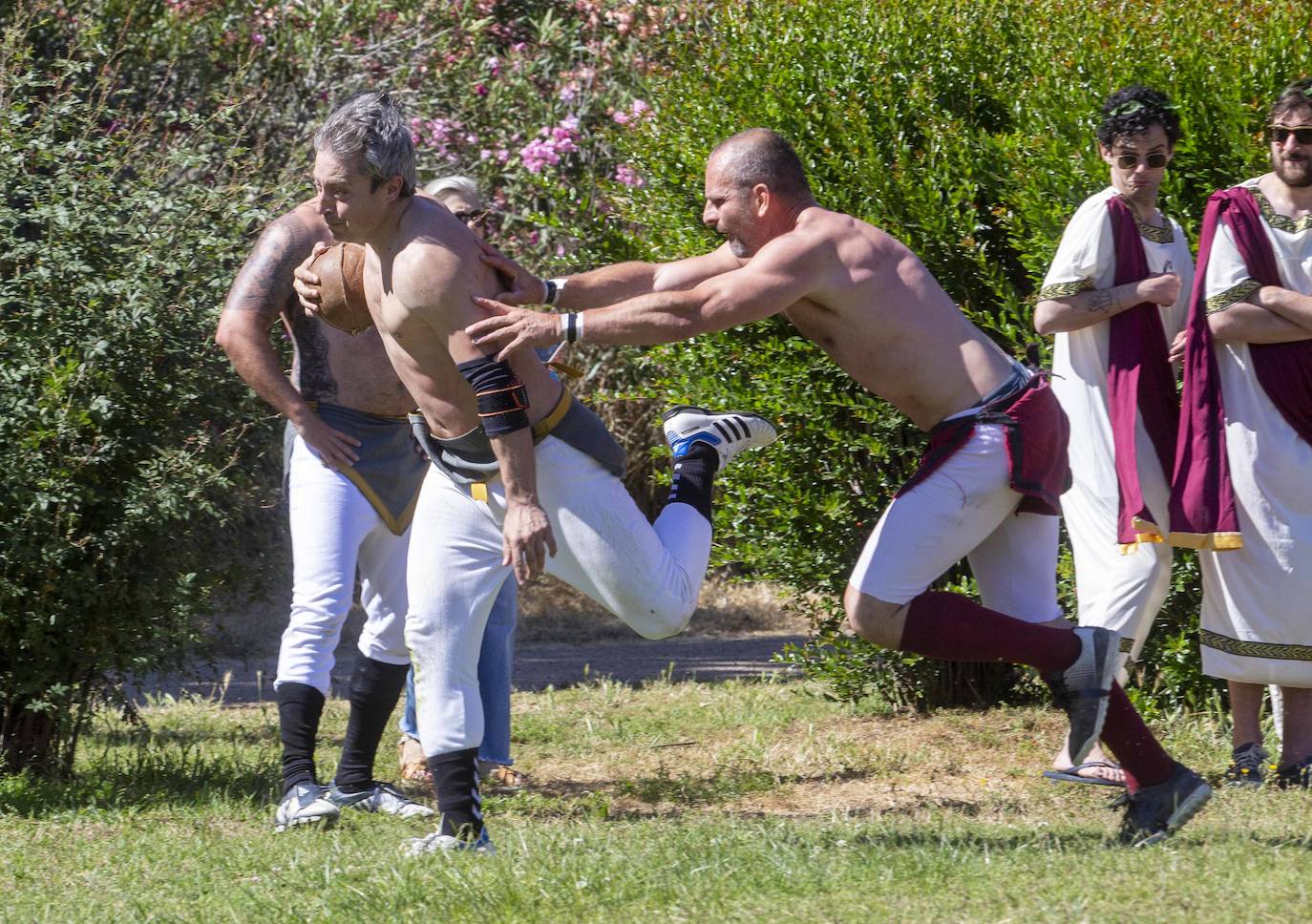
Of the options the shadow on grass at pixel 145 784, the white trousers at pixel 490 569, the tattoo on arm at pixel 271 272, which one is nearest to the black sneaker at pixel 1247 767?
the white trousers at pixel 490 569

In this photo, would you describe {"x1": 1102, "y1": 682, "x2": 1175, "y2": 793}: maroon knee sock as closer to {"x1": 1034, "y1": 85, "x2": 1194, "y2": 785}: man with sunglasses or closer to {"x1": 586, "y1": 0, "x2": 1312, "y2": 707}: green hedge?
{"x1": 1034, "y1": 85, "x2": 1194, "y2": 785}: man with sunglasses

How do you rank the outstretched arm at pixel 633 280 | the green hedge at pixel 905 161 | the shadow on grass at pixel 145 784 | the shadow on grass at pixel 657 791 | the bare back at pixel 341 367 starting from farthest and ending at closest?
1. the green hedge at pixel 905 161
2. the shadow on grass at pixel 657 791
3. the shadow on grass at pixel 145 784
4. the bare back at pixel 341 367
5. the outstretched arm at pixel 633 280

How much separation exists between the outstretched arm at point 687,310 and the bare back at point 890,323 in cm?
7

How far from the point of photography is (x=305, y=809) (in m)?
5.23

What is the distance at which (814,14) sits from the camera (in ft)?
22.2

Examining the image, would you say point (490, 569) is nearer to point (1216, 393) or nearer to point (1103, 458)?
point (1103, 458)

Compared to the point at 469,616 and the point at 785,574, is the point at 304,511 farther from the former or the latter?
the point at 785,574

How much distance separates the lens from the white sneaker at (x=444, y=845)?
444 centimetres

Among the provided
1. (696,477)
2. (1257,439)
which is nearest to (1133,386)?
(1257,439)

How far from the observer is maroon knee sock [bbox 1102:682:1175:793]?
4465mm

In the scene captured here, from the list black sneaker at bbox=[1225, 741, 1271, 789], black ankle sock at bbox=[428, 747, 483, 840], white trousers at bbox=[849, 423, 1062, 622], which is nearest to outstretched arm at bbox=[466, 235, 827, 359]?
white trousers at bbox=[849, 423, 1062, 622]

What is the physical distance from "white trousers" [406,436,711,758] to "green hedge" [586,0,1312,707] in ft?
7.16

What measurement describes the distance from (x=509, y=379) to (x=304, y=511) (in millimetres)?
1446

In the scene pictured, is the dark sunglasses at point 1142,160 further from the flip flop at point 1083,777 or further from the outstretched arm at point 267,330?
the outstretched arm at point 267,330
